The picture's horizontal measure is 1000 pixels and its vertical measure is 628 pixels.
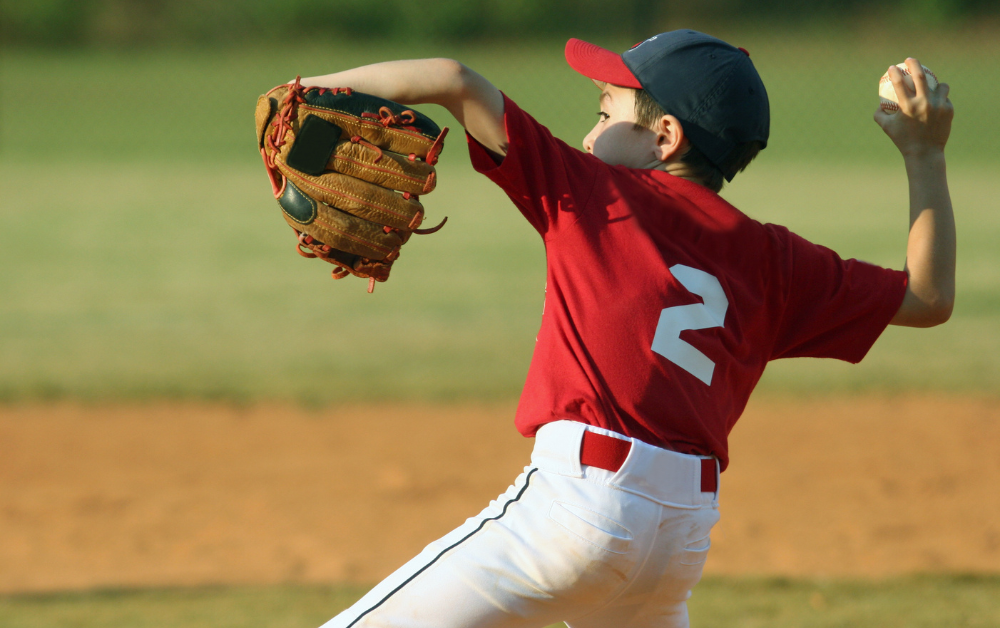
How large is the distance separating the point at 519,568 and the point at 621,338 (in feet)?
1.22

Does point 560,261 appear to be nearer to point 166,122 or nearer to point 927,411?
point 927,411

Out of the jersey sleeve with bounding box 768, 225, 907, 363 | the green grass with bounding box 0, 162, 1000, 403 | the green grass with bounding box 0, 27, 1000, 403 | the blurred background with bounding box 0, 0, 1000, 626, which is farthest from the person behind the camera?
the green grass with bounding box 0, 27, 1000, 403

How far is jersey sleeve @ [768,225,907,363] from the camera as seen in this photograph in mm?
1724

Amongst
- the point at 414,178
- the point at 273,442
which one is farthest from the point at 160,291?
the point at 414,178

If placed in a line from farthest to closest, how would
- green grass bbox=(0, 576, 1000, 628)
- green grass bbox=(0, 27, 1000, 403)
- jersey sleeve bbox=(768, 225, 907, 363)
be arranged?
green grass bbox=(0, 27, 1000, 403) < green grass bbox=(0, 576, 1000, 628) < jersey sleeve bbox=(768, 225, 907, 363)

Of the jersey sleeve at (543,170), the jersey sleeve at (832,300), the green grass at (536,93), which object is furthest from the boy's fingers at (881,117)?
the green grass at (536,93)

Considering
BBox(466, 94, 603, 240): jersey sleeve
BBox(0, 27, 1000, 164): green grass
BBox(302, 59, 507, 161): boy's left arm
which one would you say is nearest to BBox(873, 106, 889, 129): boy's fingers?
BBox(466, 94, 603, 240): jersey sleeve

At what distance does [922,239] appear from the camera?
1760mm

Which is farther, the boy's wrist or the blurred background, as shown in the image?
the blurred background

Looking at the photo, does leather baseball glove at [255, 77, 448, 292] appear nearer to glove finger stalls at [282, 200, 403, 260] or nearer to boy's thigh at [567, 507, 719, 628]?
glove finger stalls at [282, 200, 403, 260]

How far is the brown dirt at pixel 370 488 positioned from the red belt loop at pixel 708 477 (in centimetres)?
177

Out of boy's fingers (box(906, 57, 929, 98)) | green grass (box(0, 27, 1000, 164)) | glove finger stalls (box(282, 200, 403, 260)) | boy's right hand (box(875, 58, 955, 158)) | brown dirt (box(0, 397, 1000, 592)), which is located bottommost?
brown dirt (box(0, 397, 1000, 592))

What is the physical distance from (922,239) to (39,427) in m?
4.15

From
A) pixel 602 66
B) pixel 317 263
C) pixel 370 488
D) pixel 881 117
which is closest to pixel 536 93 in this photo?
pixel 317 263
